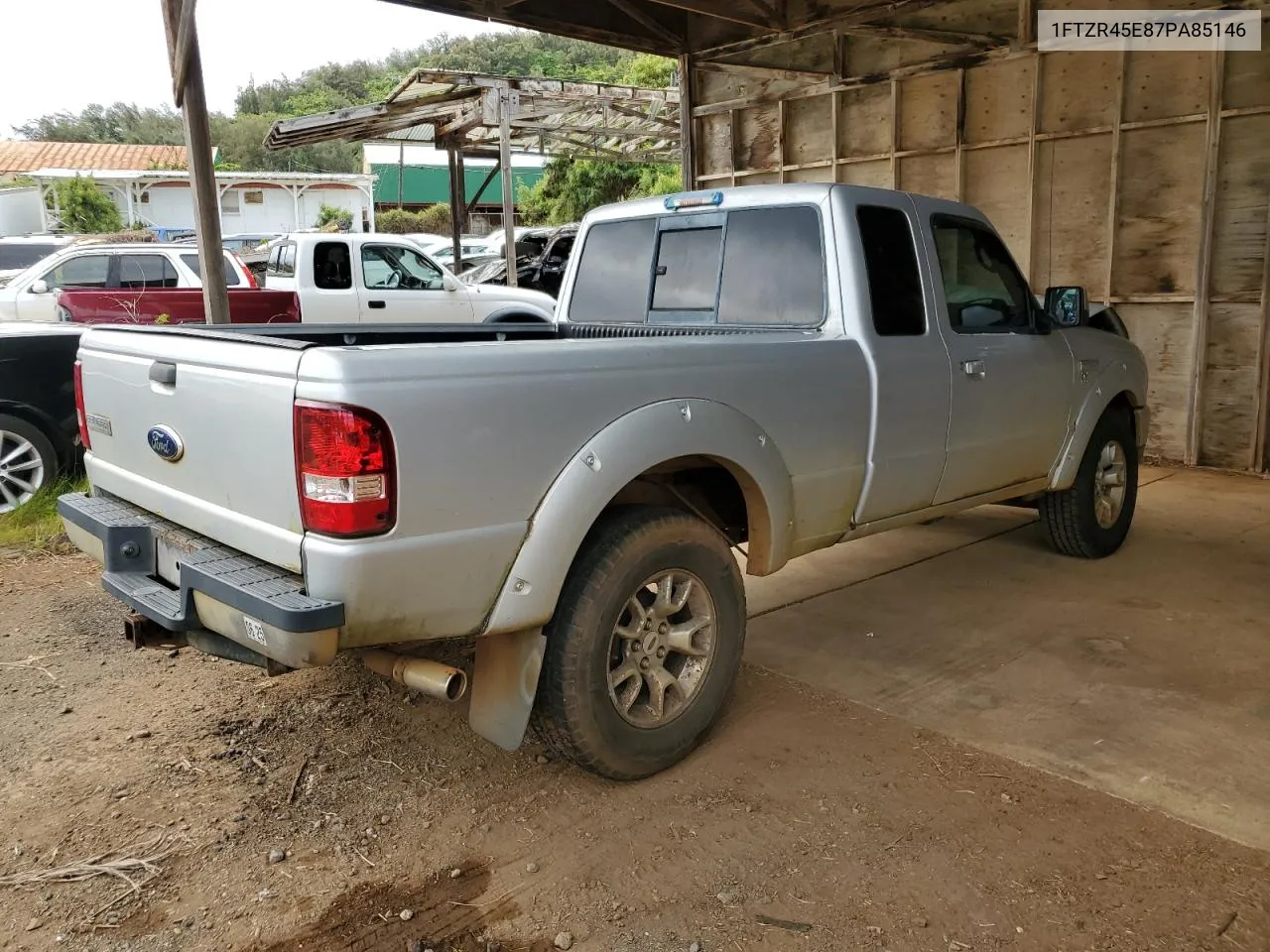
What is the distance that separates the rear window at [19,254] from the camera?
55.4ft

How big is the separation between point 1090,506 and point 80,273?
11753 millimetres

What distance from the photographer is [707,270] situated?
14.3ft

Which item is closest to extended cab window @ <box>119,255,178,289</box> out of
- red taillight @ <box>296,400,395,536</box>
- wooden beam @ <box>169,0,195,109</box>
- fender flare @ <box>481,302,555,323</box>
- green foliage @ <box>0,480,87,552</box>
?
fender flare @ <box>481,302,555,323</box>

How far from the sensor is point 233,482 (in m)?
2.84

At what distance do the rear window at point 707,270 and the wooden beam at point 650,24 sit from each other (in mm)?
4894

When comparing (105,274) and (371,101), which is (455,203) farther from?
(371,101)

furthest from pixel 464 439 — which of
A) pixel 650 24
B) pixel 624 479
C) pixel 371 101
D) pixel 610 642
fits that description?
pixel 371 101

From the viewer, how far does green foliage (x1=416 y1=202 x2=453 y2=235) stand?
3888cm

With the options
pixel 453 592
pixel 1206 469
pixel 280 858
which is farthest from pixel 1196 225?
pixel 280 858

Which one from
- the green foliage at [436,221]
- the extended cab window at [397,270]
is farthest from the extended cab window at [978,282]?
the green foliage at [436,221]

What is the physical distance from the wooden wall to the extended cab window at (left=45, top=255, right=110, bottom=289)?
7.94 meters

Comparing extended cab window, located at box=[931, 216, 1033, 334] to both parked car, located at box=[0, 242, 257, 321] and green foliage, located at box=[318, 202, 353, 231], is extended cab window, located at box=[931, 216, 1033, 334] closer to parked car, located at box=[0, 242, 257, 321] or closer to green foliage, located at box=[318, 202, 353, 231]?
parked car, located at box=[0, 242, 257, 321]

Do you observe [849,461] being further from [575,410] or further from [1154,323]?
[1154,323]

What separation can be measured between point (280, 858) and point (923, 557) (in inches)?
166
